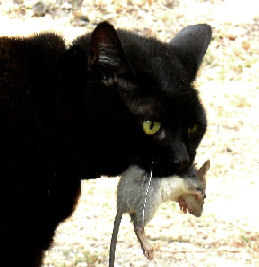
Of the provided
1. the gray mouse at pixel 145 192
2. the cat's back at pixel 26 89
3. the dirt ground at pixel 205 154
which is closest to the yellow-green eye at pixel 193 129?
the gray mouse at pixel 145 192

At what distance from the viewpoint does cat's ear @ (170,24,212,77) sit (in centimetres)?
353

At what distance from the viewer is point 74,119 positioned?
3.21m

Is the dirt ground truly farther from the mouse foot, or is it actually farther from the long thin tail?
the mouse foot

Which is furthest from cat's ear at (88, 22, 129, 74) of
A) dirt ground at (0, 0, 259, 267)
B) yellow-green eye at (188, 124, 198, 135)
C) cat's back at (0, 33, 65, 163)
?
dirt ground at (0, 0, 259, 267)

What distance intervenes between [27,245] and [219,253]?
1789mm

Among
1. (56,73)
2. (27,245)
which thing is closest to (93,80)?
(56,73)

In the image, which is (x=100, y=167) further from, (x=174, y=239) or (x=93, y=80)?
(x=174, y=239)

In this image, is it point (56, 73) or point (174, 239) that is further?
point (174, 239)

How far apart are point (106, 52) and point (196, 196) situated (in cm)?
91

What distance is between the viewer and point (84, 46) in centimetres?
328

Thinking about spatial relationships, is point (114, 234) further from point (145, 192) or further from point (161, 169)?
point (161, 169)

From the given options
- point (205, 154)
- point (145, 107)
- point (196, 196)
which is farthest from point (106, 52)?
point (205, 154)

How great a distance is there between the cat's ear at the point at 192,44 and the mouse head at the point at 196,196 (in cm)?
54

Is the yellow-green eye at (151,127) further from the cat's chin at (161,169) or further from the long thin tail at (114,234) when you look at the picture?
the long thin tail at (114,234)
